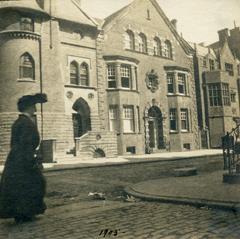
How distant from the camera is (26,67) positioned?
2267 centimetres

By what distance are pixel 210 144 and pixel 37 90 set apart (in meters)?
19.4

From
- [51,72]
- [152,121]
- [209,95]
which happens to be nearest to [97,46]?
[51,72]

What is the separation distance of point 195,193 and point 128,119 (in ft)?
66.5

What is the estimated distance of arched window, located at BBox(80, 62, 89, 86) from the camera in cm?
2558

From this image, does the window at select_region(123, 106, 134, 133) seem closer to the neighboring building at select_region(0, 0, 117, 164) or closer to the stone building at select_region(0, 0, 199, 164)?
the stone building at select_region(0, 0, 199, 164)

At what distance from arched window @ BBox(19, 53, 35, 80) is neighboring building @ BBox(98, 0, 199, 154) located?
5.46 meters

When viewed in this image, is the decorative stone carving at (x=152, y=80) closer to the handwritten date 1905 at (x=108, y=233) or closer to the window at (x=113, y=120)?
the window at (x=113, y=120)

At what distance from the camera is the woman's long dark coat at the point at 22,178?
5586 millimetres

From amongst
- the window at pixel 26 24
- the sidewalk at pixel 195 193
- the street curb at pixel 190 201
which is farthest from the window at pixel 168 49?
the street curb at pixel 190 201

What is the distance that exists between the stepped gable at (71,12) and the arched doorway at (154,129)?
875 centimetres

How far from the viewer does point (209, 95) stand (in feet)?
118

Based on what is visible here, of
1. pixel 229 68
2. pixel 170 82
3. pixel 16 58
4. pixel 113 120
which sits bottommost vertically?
pixel 113 120

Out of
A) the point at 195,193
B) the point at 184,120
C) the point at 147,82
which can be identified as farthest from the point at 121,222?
the point at 184,120

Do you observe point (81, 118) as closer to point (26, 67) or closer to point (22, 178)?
point (26, 67)
